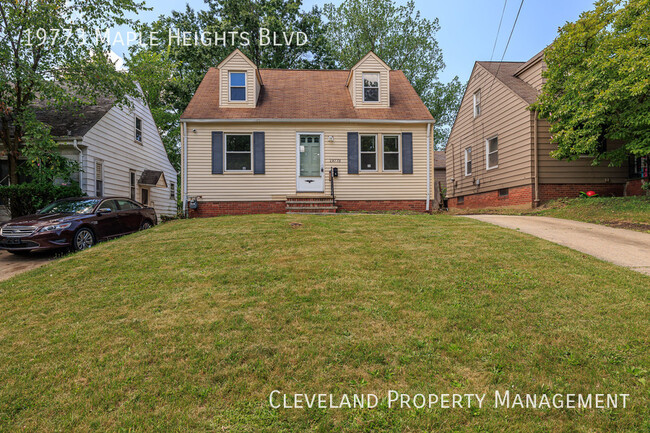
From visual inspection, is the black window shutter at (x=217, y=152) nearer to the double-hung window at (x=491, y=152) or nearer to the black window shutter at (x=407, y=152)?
the black window shutter at (x=407, y=152)

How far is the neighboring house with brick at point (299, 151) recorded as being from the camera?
11820 mm

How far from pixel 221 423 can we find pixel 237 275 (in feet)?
8.43

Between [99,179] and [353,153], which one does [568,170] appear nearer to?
[353,153]

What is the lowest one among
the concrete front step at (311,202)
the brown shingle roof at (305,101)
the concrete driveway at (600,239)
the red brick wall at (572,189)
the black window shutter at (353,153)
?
the concrete driveway at (600,239)

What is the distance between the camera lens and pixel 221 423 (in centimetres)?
202

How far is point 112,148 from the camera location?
13.0 meters

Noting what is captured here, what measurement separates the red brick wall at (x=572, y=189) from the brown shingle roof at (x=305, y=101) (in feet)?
16.3

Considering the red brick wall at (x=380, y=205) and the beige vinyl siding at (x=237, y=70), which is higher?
the beige vinyl siding at (x=237, y=70)

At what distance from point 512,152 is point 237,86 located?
1113 cm

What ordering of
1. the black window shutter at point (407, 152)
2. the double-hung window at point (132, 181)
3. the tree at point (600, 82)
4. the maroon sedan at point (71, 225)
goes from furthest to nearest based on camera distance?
the double-hung window at point (132, 181)
the black window shutter at point (407, 152)
the tree at point (600, 82)
the maroon sedan at point (71, 225)

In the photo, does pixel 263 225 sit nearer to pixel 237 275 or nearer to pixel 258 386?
pixel 237 275

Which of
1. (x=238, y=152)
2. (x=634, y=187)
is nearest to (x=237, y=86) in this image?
(x=238, y=152)

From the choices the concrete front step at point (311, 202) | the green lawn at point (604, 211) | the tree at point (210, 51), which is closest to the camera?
the green lawn at point (604, 211)

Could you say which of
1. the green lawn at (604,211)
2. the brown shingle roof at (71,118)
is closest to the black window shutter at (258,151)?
the brown shingle roof at (71,118)
